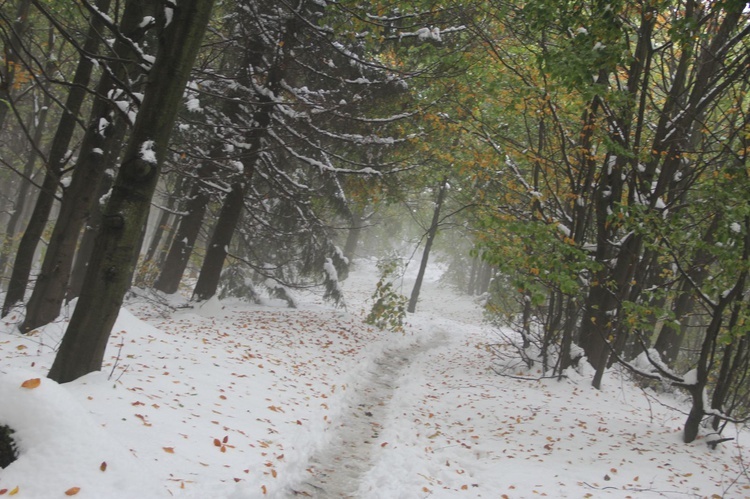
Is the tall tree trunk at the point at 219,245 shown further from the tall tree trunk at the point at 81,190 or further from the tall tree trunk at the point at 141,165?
the tall tree trunk at the point at 141,165

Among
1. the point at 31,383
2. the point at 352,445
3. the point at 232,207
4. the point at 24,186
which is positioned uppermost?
the point at 232,207

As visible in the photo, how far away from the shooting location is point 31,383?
333 cm

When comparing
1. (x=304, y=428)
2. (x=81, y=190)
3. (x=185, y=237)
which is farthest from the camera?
(x=185, y=237)

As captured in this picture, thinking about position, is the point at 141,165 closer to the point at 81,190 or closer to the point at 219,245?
the point at 81,190

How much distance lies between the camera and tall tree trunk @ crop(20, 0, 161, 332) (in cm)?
584

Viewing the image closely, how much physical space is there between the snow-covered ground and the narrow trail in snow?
28mm

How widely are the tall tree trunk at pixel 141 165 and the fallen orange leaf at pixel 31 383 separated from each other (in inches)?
41.1

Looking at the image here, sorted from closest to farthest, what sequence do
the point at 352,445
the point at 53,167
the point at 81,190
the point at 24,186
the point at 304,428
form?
the point at 81,190
the point at 304,428
the point at 352,445
the point at 53,167
the point at 24,186

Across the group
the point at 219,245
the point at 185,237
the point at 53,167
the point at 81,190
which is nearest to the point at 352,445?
the point at 81,190

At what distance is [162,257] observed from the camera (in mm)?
21141

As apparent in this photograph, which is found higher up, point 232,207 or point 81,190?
point 232,207

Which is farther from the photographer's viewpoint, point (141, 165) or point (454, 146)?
point (454, 146)

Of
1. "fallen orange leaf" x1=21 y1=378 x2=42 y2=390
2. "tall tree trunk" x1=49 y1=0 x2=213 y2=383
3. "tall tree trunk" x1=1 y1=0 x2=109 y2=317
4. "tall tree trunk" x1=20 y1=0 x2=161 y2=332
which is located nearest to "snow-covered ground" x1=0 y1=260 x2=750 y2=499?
"fallen orange leaf" x1=21 y1=378 x2=42 y2=390

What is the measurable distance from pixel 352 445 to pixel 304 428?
2.36 feet
